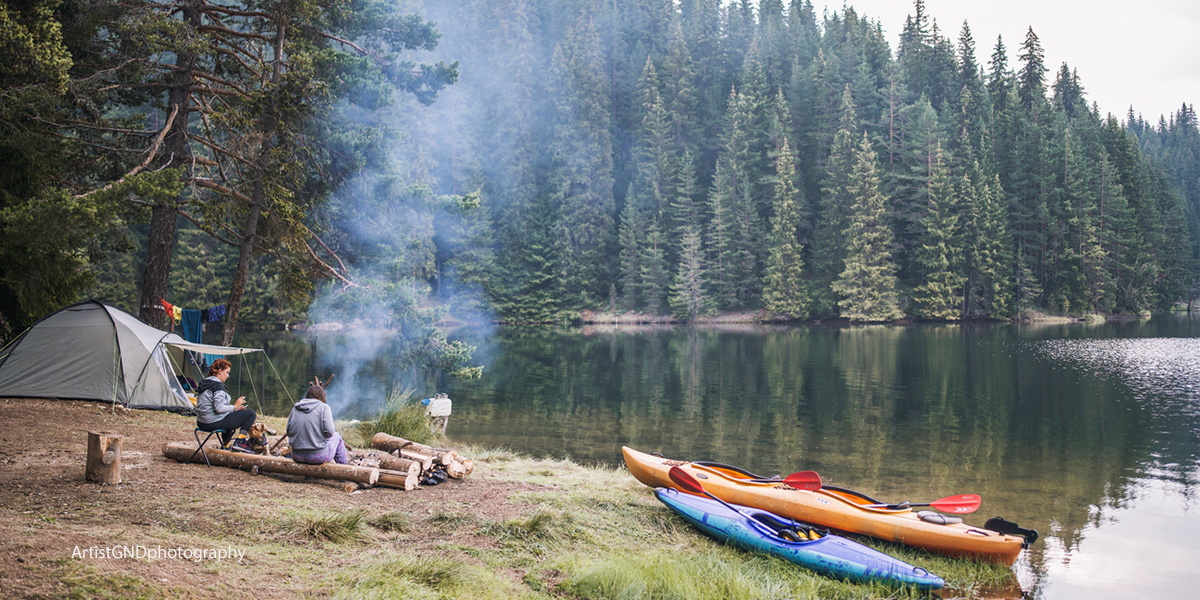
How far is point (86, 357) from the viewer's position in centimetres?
1214

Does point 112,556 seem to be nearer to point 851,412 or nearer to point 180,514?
point 180,514

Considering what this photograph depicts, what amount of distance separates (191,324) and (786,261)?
43939 mm

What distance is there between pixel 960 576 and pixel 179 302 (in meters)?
49.0

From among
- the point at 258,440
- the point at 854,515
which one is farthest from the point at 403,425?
the point at 854,515

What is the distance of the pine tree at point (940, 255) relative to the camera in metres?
50.4

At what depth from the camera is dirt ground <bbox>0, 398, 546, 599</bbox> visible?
439 cm

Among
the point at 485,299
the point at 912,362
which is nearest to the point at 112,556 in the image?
the point at 912,362

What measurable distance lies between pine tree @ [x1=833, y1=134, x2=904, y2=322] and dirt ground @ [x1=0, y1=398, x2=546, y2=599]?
44840 mm

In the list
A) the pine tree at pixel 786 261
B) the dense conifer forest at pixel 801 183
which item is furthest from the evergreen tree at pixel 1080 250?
the pine tree at pixel 786 261

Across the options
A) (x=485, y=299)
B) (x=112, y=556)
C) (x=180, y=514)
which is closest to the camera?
(x=112, y=556)

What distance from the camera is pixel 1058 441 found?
47.4 ft

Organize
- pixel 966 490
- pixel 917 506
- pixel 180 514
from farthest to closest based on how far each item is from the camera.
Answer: pixel 966 490 < pixel 917 506 < pixel 180 514

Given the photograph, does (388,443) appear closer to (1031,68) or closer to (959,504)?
(959,504)

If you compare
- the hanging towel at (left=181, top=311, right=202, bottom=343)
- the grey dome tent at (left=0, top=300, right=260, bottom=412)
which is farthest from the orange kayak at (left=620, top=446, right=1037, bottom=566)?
the hanging towel at (left=181, top=311, right=202, bottom=343)
